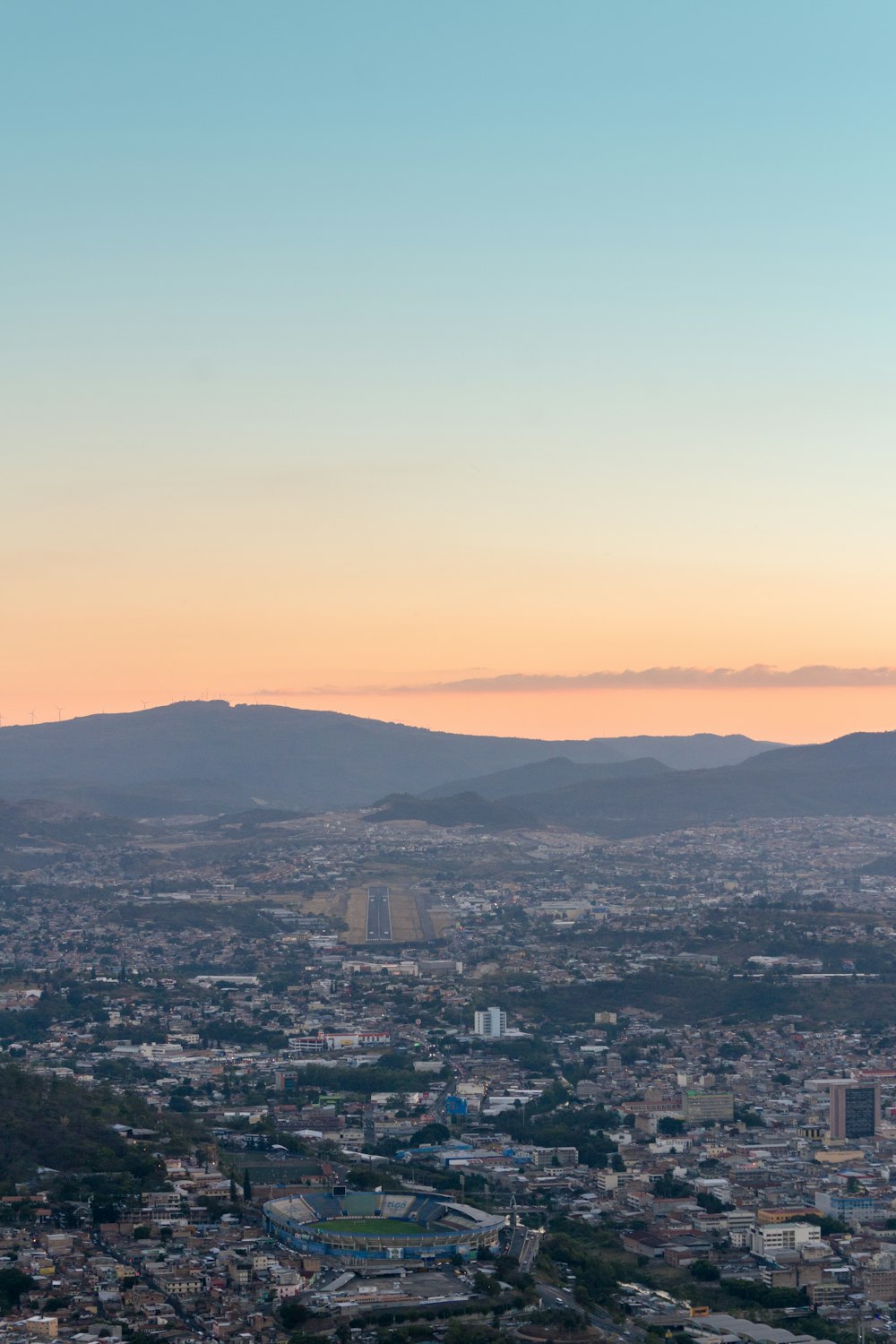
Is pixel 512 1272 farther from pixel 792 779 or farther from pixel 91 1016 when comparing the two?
pixel 792 779

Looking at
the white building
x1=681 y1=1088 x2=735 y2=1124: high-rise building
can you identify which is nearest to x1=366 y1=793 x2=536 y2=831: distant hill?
x1=681 y1=1088 x2=735 y2=1124: high-rise building

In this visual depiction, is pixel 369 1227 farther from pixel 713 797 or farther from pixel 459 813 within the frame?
pixel 713 797

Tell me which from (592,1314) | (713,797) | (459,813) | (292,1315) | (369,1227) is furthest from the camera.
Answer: (713,797)

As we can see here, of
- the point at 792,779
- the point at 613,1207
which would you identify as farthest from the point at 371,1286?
the point at 792,779

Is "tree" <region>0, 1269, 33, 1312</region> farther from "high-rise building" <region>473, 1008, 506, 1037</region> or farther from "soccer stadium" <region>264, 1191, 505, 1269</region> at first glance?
"high-rise building" <region>473, 1008, 506, 1037</region>

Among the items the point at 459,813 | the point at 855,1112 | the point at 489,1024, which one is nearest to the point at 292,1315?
the point at 855,1112
